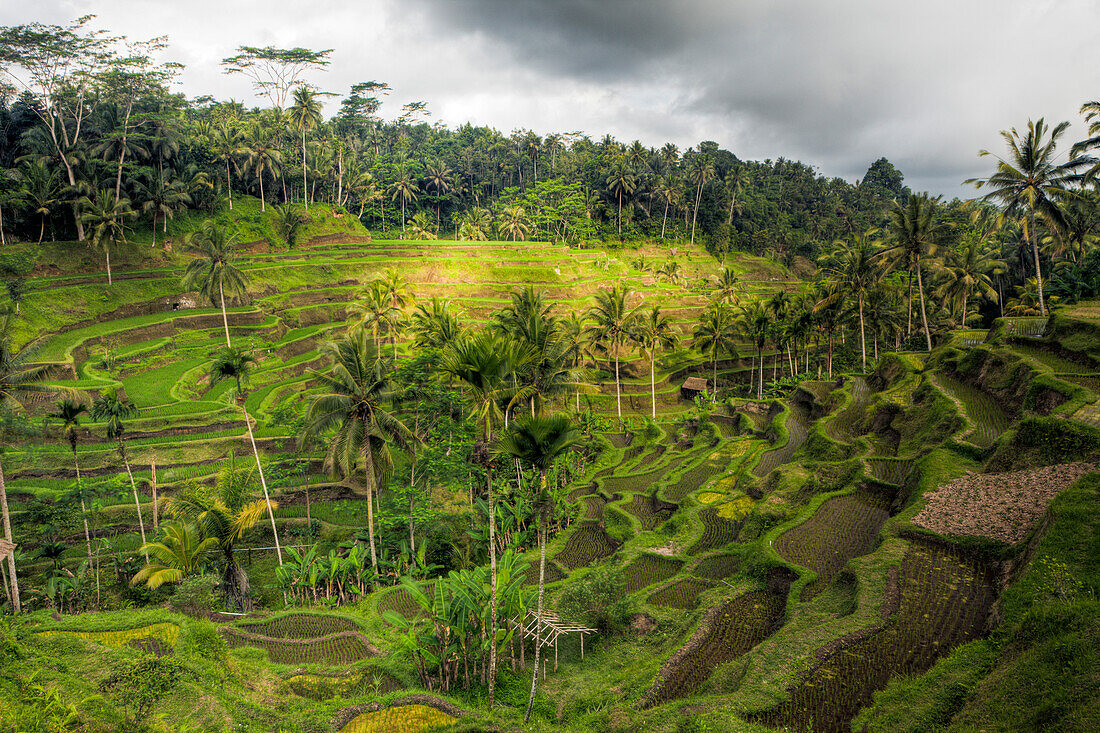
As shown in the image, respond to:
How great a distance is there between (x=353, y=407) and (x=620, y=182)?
7569cm

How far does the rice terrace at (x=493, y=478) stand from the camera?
427 inches

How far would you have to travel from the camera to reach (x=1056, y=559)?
1048 cm

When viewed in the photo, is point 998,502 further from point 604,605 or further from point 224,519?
point 224,519

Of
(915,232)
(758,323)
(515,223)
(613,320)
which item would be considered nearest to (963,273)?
(915,232)

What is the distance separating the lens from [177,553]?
2000cm

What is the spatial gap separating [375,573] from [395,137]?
131 meters

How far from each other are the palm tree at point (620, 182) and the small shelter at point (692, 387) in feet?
139

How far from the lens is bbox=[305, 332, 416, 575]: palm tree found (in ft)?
69.0

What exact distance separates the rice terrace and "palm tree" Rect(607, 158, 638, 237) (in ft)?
81.7

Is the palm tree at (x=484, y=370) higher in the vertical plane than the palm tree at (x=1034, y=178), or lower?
lower

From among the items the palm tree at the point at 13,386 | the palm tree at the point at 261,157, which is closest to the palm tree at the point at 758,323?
the palm tree at the point at 13,386

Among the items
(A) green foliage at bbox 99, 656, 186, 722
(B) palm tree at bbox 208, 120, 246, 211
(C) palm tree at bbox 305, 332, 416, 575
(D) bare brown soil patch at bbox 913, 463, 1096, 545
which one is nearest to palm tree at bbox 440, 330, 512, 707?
(A) green foliage at bbox 99, 656, 186, 722

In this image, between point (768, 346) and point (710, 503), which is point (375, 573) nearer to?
point (710, 503)

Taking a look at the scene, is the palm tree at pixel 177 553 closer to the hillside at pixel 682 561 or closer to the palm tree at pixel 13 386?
the hillside at pixel 682 561
